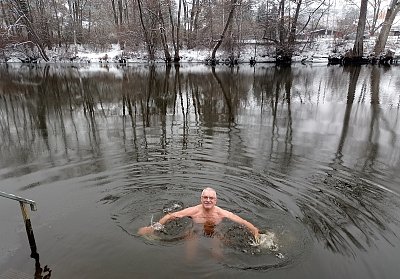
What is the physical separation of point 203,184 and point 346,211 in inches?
126

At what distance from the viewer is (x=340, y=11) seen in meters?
67.9

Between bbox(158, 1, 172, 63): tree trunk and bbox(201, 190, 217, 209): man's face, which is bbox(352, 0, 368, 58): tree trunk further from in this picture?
bbox(201, 190, 217, 209): man's face

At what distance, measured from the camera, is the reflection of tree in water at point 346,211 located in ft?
20.4

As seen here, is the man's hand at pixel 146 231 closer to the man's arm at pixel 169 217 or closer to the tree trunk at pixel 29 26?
the man's arm at pixel 169 217

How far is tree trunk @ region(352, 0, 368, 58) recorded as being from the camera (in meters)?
36.3

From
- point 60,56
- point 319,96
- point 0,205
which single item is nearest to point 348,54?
point 319,96

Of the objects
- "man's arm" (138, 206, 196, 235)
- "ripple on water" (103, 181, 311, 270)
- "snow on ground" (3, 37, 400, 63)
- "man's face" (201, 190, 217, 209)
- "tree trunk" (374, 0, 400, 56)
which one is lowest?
"ripple on water" (103, 181, 311, 270)

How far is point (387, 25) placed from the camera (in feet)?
117

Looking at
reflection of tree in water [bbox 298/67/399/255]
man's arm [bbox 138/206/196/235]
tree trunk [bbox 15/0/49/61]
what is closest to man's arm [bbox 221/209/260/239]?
man's arm [bbox 138/206/196/235]

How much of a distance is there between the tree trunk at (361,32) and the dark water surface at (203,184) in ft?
74.5

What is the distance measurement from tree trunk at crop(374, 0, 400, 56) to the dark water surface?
22.6 m

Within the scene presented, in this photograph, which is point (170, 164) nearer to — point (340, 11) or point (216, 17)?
point (216, 17)

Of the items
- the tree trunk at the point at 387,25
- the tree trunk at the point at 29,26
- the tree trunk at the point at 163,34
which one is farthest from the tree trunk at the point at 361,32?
the tree trunk at the point at 29,26

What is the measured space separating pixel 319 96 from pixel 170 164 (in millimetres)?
13080
